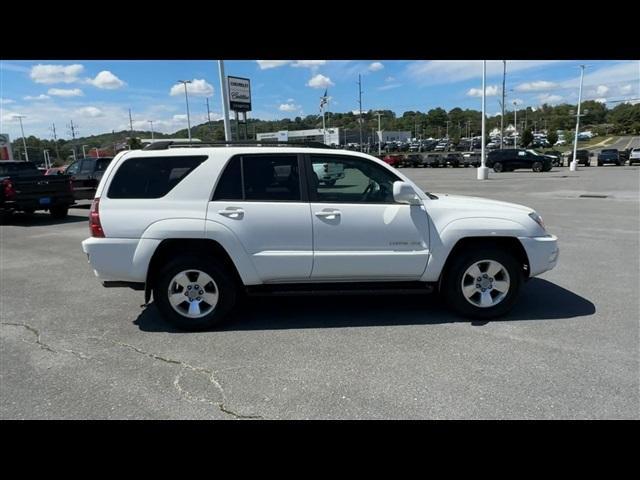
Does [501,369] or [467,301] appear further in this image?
[467,301]

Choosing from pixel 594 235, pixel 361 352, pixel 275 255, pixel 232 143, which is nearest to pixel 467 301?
pixel 361 352

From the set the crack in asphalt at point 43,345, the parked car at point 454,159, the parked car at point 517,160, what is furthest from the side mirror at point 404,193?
the parked car at point 454,159

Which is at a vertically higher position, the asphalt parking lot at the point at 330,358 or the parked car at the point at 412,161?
the parked car at the point at 412,161

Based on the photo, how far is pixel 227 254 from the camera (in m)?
4.21

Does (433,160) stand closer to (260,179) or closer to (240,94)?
(240,94)

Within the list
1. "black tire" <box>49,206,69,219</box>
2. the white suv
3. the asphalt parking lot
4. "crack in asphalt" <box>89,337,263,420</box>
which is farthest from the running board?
"black tire" <box>49,206,69,219</box>

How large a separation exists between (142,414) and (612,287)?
18.3 ft

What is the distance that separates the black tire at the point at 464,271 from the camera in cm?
429

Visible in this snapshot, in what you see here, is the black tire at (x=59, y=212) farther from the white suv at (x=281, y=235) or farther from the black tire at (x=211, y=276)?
the black tire at (x=211, y=276)

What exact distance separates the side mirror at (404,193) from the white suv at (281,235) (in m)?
0.01

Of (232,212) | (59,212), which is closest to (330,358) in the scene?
(232,212)

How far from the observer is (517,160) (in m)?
33.8
